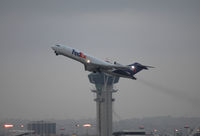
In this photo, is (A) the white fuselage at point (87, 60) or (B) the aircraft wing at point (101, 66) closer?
(A) the white fuselage at point (87, 60)

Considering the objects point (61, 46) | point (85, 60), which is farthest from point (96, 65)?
point (61, 46)

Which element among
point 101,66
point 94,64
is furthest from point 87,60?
point 101,66

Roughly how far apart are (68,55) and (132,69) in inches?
944

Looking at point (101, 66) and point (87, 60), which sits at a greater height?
point (87, 60)

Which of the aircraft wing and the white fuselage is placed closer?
the white fuselage

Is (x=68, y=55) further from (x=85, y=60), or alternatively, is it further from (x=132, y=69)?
(x=132, y=69)

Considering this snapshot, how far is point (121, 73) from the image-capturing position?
6068 inches

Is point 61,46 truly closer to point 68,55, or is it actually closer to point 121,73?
point 68,55

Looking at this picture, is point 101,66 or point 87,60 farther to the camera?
point 101,66

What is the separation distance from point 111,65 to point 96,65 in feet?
17.3

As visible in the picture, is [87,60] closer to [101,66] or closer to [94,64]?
[94,64]

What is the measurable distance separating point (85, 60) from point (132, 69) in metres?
18.0

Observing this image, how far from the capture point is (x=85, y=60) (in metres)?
152

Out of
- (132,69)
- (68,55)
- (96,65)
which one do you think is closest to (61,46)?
(68,55)
